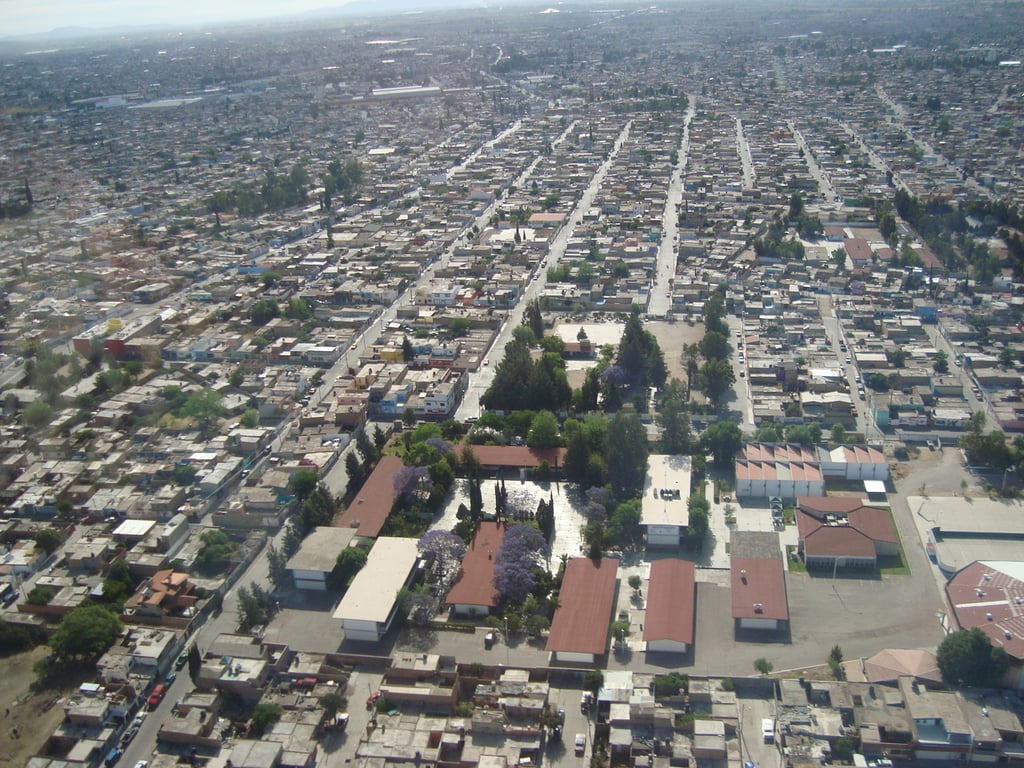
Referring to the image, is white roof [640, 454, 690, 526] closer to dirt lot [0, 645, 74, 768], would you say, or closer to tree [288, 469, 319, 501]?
tree [288, 469, 319, 501]

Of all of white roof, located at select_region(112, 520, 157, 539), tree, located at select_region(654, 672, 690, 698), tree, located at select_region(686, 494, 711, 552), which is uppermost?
tree, located at select_region(654, 672, 690, 698)

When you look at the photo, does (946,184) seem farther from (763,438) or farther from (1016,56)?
(1016,56)

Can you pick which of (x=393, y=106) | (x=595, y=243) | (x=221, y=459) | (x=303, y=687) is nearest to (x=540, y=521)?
(x=303, y=687)

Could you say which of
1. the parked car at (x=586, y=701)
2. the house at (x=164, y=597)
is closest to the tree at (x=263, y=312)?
the house at (x=164, y=597)

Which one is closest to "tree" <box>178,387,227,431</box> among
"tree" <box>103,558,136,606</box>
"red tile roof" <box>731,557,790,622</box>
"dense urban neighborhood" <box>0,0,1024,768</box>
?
"dense urban neighborhood" <box>0,0,1024,768</box>

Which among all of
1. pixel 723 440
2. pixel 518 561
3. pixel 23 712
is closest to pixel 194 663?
pixel 23 712

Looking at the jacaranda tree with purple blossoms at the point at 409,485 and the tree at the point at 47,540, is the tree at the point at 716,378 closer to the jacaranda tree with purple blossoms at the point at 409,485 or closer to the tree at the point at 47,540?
the jacaranda tree with purple blossoms at the point at 409,485

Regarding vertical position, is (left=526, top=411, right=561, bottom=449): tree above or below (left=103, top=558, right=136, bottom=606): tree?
below

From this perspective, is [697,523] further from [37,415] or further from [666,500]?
[37,415]
